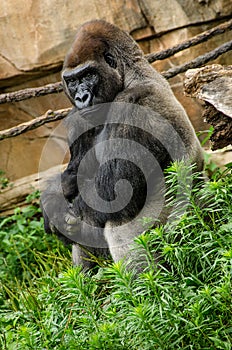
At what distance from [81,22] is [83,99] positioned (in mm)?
2551

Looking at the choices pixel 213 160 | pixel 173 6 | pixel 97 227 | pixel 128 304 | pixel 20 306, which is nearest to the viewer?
pixel 128 304

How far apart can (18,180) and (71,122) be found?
2529mm

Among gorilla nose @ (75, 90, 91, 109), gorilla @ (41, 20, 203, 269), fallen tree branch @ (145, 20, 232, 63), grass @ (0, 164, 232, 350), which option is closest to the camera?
grass @ (0, 164, 232, 350)

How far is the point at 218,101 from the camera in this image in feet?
9.01

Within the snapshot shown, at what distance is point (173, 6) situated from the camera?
18.4ft

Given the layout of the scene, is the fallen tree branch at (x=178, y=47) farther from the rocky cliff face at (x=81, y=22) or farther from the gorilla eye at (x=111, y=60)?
the gorilla eye at (x=111, y=60)

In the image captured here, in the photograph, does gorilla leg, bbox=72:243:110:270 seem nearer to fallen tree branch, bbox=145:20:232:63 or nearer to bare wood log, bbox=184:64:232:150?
bare wood log, bbox=184:64:232:150

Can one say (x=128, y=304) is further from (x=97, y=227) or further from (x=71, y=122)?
(x=71, y=122)

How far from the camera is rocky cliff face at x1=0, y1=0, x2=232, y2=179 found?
18.5ft

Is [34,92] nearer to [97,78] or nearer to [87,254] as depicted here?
[97,78]

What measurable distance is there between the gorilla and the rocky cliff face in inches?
89.8

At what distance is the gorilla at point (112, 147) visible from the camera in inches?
122

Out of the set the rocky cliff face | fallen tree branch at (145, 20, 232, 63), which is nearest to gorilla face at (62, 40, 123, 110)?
fallen tree branch at (145, 20, 232, 63)

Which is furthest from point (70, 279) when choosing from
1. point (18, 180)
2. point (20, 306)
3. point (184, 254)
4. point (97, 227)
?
point (18, 180)
